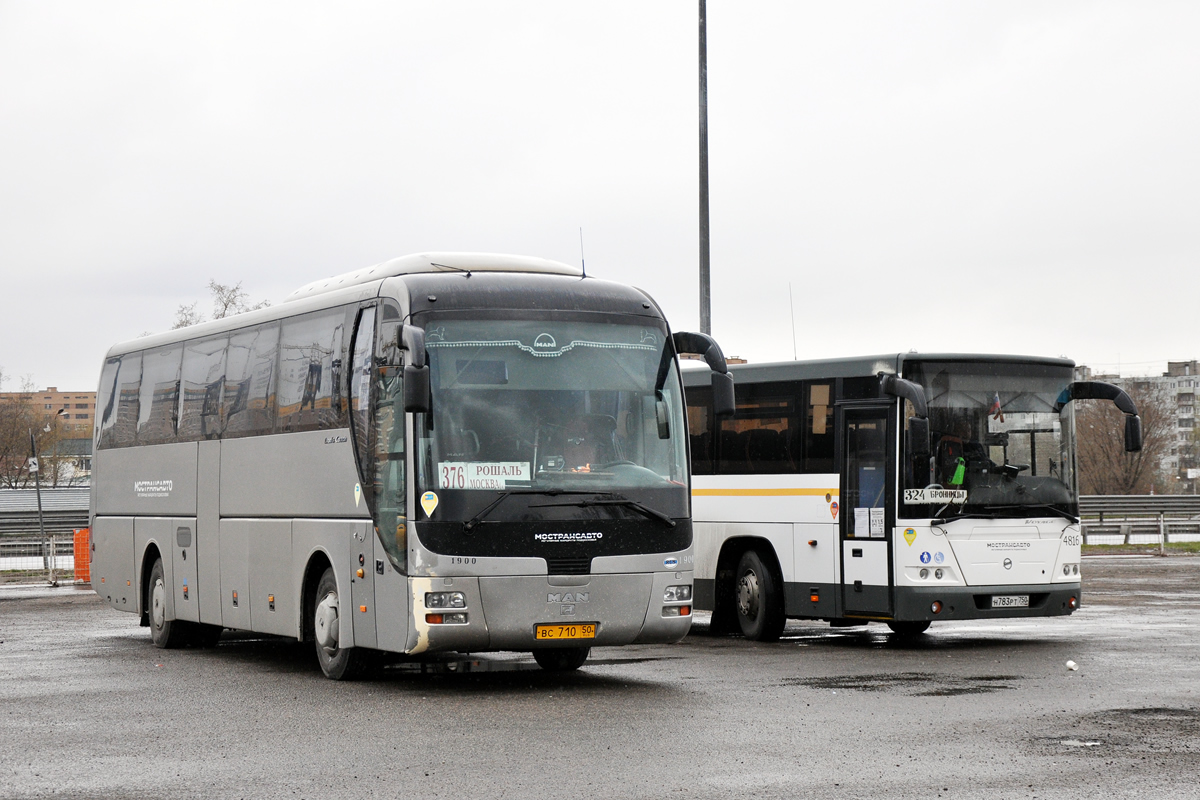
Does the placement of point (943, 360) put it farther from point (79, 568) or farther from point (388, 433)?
point (79, 568)

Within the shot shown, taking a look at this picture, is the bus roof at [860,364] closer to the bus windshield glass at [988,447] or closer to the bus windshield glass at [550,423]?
the bus windshield glass at [988,447]

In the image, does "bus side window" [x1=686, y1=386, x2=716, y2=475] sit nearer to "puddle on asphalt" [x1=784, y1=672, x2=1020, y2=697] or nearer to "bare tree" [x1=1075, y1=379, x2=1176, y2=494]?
"puddle on asphalt" [x1=784, y1=672, x2=1020, y2=697]

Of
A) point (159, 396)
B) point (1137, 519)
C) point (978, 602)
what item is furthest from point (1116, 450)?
point (159, 396)

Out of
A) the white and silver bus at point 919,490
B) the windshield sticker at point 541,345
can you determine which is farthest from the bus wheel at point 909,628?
the windshield sticker at point 541,345

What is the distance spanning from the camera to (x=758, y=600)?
1822 centimetres

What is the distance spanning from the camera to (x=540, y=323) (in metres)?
13.5

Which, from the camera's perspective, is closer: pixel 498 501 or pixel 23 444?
pixel 498 501

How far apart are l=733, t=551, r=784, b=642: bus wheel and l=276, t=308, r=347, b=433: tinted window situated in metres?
5.85

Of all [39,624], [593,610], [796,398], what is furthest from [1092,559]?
[593,610]

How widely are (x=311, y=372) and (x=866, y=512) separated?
6067 millimetres

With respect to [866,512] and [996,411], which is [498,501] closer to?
[866,512]

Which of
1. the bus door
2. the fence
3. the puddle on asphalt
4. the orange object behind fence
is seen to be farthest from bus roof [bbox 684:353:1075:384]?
the fence

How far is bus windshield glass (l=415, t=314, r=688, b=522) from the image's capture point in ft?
42.4

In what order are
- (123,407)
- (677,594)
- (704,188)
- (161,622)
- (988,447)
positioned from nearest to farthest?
(677,594)
(988,447)
(161,622)
(123,407)
(704,188)
